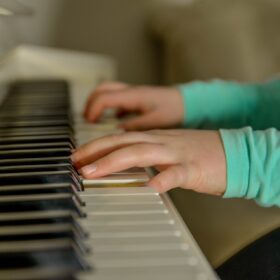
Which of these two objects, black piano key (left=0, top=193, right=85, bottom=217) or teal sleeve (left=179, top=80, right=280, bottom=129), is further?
teal sleeve (left=179, top=80, right=280, bottom=129)

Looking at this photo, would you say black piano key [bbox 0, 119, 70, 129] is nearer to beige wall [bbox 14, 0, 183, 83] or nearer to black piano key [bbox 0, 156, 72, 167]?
black piano key [bbox 0, 156, 72, 167]

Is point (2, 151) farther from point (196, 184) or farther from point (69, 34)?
point (69, 34)

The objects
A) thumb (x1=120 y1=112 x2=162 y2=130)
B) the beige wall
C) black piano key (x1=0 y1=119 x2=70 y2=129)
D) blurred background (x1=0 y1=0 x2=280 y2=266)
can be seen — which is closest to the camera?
black piano key (x1=0 y1=119 x2=70 y2=129)

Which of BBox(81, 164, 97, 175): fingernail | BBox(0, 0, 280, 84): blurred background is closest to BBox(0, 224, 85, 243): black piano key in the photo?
BBox(81, 164, 97, 175): fingernail

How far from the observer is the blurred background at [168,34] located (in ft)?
4.68

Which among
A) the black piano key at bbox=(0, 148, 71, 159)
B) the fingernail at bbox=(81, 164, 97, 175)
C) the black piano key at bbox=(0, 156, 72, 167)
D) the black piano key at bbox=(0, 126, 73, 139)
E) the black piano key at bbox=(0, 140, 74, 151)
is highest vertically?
the fingernail at bbox=(81, 164, 97, 175)

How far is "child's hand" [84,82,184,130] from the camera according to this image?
884 millimetres

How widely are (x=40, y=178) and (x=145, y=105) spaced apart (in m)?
0.41

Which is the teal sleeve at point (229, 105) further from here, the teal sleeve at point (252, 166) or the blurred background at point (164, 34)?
the teal sleeve at point (252, 166)

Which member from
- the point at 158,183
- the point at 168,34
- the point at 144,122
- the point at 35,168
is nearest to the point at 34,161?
the point at 35,168

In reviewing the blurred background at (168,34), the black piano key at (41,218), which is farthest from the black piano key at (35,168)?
the blurred background at (168,34)

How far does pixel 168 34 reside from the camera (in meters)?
1.61

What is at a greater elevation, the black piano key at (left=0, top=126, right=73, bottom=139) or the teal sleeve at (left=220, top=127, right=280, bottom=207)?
the teal sleeve at (left=220, top=127, right=280, bottom=207)

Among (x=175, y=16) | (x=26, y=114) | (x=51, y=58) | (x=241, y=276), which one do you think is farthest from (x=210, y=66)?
(x=241, y=276)
